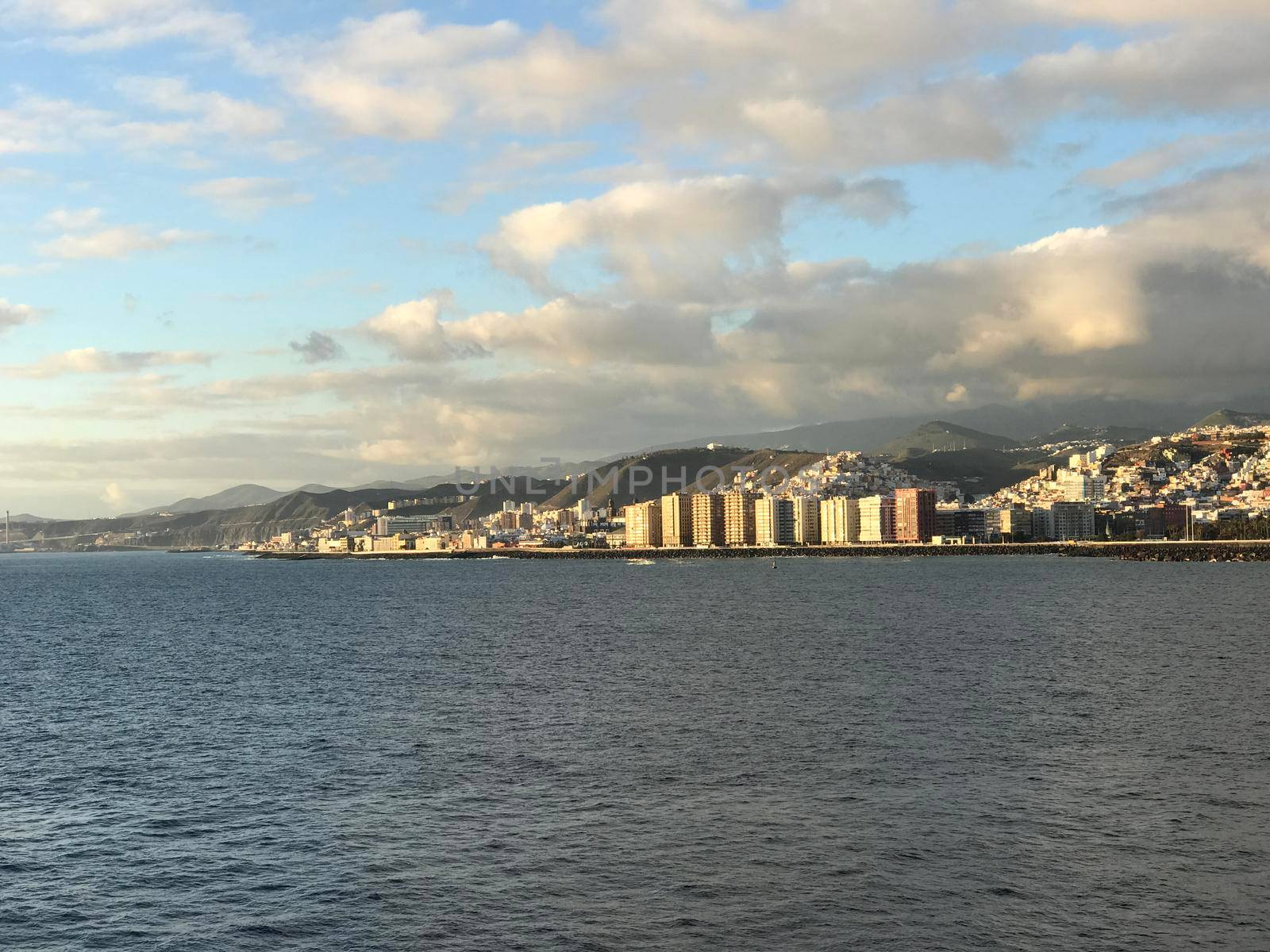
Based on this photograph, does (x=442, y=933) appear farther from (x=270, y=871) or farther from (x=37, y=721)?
(x=37, y=721)

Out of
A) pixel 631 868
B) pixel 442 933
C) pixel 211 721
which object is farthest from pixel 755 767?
pixel 211 721

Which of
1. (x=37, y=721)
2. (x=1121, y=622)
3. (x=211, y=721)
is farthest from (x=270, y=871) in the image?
(x=1121, y=622)

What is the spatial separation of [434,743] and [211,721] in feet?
35.8

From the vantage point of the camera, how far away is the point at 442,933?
20.8 m

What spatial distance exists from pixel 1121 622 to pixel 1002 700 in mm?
37646

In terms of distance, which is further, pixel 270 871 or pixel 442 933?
pixel 270 871

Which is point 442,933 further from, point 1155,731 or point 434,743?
point 1155,731

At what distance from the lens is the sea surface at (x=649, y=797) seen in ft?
70.2

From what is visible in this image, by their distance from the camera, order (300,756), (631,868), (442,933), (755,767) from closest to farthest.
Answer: (442,933) → (631,868) → (755,767) → (300,756)

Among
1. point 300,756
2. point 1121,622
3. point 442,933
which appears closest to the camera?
point 442,933

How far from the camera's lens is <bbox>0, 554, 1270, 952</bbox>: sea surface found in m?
21.4

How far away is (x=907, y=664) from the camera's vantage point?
54.9 m

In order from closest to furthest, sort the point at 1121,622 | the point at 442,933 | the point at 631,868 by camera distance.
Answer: the point at 442,933 < the point at 631,868 < the point at 1121,622

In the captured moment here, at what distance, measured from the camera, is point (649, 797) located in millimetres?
29406
